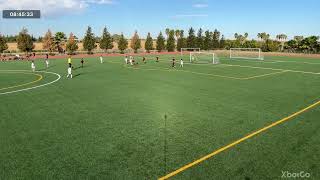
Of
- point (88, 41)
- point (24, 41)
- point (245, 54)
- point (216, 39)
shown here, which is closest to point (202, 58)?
point (245, 54)

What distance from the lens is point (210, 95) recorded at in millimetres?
21172

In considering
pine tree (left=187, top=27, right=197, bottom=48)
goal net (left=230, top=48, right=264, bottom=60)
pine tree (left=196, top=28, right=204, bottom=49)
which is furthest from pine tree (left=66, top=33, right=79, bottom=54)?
pine tree (left=196, top=28, right=204, bottom=49)

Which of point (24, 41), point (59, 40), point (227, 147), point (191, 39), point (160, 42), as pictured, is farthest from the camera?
point (191, 39)

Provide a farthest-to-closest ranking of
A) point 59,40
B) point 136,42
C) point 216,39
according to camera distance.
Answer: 1. point 216,39
2. point 59,40
3. point 136,42

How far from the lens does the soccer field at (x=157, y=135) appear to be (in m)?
9.09

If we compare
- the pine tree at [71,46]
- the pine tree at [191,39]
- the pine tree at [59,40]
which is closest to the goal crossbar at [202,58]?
the pine tree at [71,46]

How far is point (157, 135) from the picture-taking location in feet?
40.1

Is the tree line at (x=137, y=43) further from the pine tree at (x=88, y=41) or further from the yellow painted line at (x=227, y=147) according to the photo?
the yellow painted line at (x=227, y=147)

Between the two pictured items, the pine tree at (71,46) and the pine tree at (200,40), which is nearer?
the pine tree at (71,46)

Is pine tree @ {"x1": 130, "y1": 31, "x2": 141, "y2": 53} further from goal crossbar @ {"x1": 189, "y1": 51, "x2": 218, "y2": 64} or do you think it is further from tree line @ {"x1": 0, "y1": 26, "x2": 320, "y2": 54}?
goal crossbar @ {"x1": 189, "y1": 51, "x2": 218, "y2": 64}

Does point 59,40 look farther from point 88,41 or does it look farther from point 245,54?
point 245,54

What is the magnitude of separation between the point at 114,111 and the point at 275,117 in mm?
8934

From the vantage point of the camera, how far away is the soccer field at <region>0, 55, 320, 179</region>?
9086 mm

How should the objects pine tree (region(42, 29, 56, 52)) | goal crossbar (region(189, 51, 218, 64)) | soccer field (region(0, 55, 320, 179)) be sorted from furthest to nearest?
1. pine tree (region(42, 29, 56, 52))
2. goal crossbar (region(189, 51, 218, 64))
3. soccer field (region(0, 55, 320, 179))
